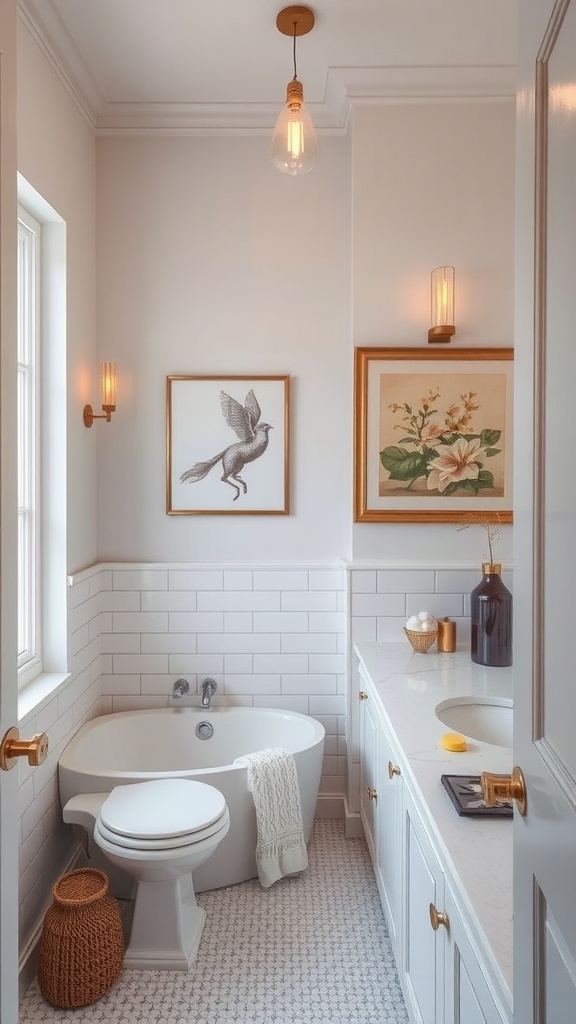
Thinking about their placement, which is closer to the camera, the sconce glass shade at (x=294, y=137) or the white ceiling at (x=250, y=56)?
the sconce glass shade at (x=294, y=137)

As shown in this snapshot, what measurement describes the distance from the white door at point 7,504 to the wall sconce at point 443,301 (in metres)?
1.88

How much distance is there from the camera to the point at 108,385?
2717 mm

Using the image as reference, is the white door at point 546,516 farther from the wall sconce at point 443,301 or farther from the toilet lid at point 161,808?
the wall sconce at point 443,301

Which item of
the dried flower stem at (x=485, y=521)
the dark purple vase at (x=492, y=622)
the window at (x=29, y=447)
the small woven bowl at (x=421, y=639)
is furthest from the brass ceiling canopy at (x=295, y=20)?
the small woven bowl at (x=421, y=639)

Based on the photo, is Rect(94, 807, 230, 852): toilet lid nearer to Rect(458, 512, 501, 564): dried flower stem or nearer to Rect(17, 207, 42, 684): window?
Rect(17, 207, 42, 684): window

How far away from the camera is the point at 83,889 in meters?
1.98

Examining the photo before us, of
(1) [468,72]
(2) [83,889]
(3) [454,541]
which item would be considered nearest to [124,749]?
(2) [83,889]

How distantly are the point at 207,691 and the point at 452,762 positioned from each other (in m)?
1.48

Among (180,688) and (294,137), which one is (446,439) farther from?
(180,688)

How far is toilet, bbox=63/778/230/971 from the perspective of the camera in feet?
6.31

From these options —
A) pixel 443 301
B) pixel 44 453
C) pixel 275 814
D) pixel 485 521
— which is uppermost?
pixel 443 301

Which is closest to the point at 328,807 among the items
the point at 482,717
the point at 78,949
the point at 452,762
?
the point at 482,717

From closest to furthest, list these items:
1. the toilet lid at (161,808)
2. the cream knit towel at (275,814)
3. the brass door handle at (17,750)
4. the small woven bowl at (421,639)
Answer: the brass door handle at (17,750) < the toilet lid at (161,808) < the cream knit towel at (275,814) < the small woven bowl at (421,639)

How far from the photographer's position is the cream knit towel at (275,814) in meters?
2.33
